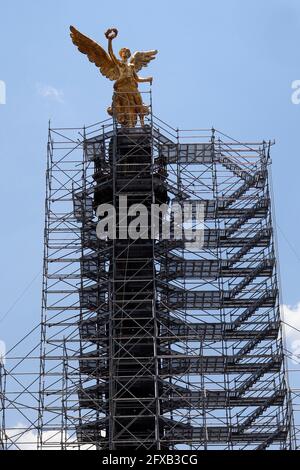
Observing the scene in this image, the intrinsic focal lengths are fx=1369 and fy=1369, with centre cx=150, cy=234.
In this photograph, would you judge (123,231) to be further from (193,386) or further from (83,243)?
(193,386)

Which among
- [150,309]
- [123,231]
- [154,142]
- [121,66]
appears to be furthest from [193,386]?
[121,66]

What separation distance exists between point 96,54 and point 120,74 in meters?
1.55

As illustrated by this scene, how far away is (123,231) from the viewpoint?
62656 millimetres

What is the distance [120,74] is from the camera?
2623 inches

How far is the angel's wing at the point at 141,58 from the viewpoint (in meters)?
67.6

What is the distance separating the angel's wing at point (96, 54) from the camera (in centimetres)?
6675

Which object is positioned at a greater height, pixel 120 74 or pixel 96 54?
pixel 96 54

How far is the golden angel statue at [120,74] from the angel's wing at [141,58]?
6 centimetres

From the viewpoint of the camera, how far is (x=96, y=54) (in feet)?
219

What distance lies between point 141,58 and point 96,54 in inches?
95.8

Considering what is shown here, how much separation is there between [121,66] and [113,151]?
5.52 meters

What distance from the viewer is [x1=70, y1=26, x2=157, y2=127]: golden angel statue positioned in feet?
216

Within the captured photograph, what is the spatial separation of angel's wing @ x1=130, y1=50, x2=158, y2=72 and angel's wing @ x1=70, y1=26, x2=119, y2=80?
1.26 metres

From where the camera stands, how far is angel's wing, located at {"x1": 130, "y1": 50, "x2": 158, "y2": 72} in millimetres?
67625
